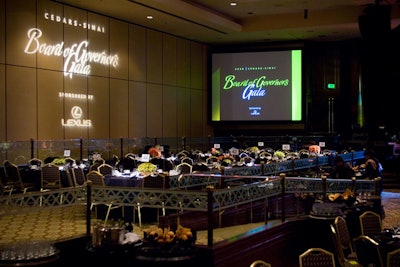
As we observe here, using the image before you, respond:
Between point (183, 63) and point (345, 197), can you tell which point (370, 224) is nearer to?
point (345, 197)

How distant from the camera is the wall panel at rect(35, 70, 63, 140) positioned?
48.1 ft

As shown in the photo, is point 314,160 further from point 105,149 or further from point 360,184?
point 105,149

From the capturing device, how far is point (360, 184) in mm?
9070

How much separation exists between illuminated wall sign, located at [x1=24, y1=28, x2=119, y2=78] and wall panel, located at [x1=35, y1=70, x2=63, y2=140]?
48 centimetres

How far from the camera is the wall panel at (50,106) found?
48.1 ft

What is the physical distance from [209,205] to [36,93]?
9528 millimetres

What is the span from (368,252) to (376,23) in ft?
17.3

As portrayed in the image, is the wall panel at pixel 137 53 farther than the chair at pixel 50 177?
Yes

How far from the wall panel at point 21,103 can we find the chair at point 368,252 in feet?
32.6

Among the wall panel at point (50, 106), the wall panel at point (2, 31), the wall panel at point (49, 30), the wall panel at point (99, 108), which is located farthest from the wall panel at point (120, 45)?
the wall panel at point (2, 31)

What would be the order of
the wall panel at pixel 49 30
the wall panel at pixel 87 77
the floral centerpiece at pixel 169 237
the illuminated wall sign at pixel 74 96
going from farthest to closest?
the illuminated wall sign at pixel 74 96 < the wall panel at pixel 49 30 < the wall panel at pixel 87 77 < the floral centerpiece at pixel 169 237

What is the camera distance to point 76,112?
624 inches

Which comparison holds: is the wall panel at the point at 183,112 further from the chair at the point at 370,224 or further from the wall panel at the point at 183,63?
the chair at the point at 370,224

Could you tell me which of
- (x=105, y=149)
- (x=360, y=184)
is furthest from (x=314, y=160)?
(x=105, y=149)
